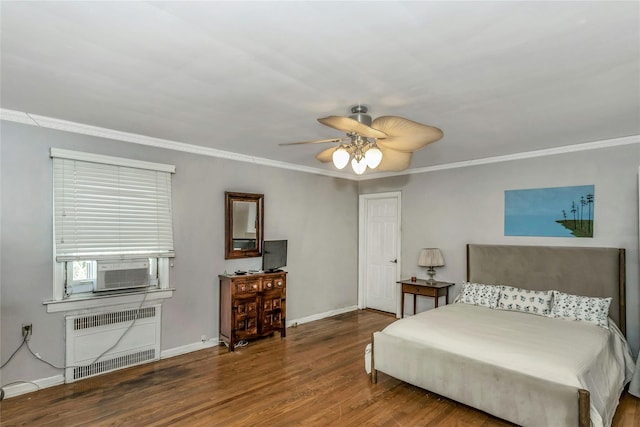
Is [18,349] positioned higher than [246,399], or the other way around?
[18,349]

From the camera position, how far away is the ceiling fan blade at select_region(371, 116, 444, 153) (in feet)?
7.42

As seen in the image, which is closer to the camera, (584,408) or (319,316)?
(584,408)

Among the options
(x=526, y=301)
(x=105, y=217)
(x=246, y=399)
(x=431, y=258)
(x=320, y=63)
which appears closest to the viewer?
(x=320, y=63)

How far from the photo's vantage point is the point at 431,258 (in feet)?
16.2

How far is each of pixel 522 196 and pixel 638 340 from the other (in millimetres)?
1844

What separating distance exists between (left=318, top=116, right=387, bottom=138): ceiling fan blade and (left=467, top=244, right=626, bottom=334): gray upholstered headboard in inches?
113

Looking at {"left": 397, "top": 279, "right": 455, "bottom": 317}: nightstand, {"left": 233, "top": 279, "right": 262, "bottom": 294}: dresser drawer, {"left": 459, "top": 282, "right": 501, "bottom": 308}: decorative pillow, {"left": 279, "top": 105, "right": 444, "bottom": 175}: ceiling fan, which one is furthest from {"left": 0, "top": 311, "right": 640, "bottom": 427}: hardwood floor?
{"left": 279, "top": 105, "right": 444, "bottom": 175}: ceiling fan

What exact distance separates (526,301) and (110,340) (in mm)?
4448

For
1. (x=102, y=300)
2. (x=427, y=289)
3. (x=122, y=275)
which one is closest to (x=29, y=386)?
(x=102, y=300)

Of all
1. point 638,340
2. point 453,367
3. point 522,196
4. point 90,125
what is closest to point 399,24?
point 453,367

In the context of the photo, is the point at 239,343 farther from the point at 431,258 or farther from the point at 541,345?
the point at 541,345

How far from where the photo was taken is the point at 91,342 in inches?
133

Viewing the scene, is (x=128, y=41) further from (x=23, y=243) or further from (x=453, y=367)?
(x=453, y=367)

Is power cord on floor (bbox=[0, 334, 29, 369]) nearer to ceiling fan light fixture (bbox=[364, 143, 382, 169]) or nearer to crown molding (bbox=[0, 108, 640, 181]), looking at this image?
crown molding (bbox=[0, 108, 640, 181])
